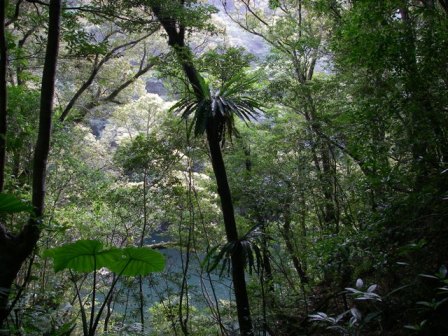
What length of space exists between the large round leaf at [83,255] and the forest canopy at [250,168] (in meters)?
0.02

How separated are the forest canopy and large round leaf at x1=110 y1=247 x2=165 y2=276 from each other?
0.08 feet

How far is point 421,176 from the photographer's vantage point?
3018 mm

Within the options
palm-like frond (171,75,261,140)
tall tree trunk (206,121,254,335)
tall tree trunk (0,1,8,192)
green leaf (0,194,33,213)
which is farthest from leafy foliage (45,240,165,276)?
palm-like frond (171,75,261,140)

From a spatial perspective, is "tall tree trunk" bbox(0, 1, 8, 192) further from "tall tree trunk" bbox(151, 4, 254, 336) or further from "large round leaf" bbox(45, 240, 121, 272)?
"tall tree trunk" bbox(151, 4, 254, 336)

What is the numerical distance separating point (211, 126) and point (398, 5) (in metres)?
2.43

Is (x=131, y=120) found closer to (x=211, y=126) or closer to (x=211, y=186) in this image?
(x=211, y=186)

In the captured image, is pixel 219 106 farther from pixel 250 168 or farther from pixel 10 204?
pixel 250 168

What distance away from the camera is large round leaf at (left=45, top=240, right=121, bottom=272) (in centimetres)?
264

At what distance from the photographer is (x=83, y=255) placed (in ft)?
9.29

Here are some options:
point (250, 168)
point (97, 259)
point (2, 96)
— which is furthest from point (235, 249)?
point (250, 168)

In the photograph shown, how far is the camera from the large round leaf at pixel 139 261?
278 cm

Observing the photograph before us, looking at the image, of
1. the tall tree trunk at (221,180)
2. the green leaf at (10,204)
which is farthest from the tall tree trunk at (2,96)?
the tall tree trunk at (221,180)

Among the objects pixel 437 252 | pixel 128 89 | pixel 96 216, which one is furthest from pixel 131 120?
pixel 437 252

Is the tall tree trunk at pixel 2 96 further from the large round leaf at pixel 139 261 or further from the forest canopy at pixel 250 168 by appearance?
the large round leaf at pixel 139 261
